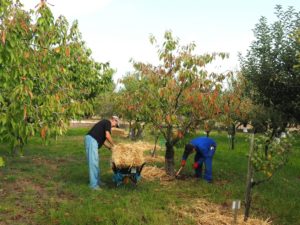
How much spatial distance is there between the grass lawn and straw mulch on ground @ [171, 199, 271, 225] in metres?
0.19

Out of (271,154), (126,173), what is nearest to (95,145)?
(126,173)

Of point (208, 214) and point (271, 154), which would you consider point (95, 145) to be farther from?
point (271, 154)

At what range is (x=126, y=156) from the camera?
10148 mm

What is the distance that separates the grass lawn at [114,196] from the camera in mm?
7917

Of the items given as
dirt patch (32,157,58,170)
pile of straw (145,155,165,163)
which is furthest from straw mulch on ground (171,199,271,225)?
dirt patch (32,157,58,170)

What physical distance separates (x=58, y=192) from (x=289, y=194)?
21.9 feet

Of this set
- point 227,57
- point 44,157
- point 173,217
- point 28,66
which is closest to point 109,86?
point 44,157

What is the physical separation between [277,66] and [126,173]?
7.77 m

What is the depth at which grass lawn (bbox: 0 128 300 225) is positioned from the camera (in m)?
7.92

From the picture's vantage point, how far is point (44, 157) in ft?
55.9

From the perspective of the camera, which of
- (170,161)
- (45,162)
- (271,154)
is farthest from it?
(45,162)

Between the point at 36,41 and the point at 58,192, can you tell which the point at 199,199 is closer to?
the point at 58,192

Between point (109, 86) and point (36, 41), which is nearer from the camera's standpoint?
point (36, 41)

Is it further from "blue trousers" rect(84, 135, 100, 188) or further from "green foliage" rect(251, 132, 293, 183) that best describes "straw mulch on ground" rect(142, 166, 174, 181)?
"green foliage" rect(251, 132, 293, 183)
